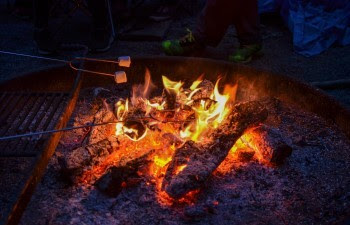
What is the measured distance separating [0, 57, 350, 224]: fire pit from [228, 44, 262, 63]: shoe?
1340mm

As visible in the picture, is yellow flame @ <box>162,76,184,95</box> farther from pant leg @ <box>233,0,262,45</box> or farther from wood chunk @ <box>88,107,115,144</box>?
pant leg @ <box>233,0,262,45</box>

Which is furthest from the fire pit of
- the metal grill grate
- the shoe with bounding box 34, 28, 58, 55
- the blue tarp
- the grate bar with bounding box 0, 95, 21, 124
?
the blue tarp

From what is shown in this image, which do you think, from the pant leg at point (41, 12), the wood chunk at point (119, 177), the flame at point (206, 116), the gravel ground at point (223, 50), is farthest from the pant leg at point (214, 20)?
the wood chunk at point (119, 177)

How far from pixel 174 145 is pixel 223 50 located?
289 cm

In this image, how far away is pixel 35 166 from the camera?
5.68 feet

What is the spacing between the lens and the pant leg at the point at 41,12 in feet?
14.3

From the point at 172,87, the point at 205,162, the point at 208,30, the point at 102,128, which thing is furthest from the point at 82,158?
the point at 208,30

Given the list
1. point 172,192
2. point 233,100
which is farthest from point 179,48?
point 172,192

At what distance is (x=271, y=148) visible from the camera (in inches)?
87.0

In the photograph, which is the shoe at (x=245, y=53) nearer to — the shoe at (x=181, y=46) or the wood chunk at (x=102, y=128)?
the shoe at (x=181, y=46)

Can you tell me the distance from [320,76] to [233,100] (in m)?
1.53

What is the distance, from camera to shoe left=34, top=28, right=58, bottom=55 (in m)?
4.54

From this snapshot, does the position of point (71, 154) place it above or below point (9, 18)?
below

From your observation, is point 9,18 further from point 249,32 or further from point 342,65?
point 342,65
